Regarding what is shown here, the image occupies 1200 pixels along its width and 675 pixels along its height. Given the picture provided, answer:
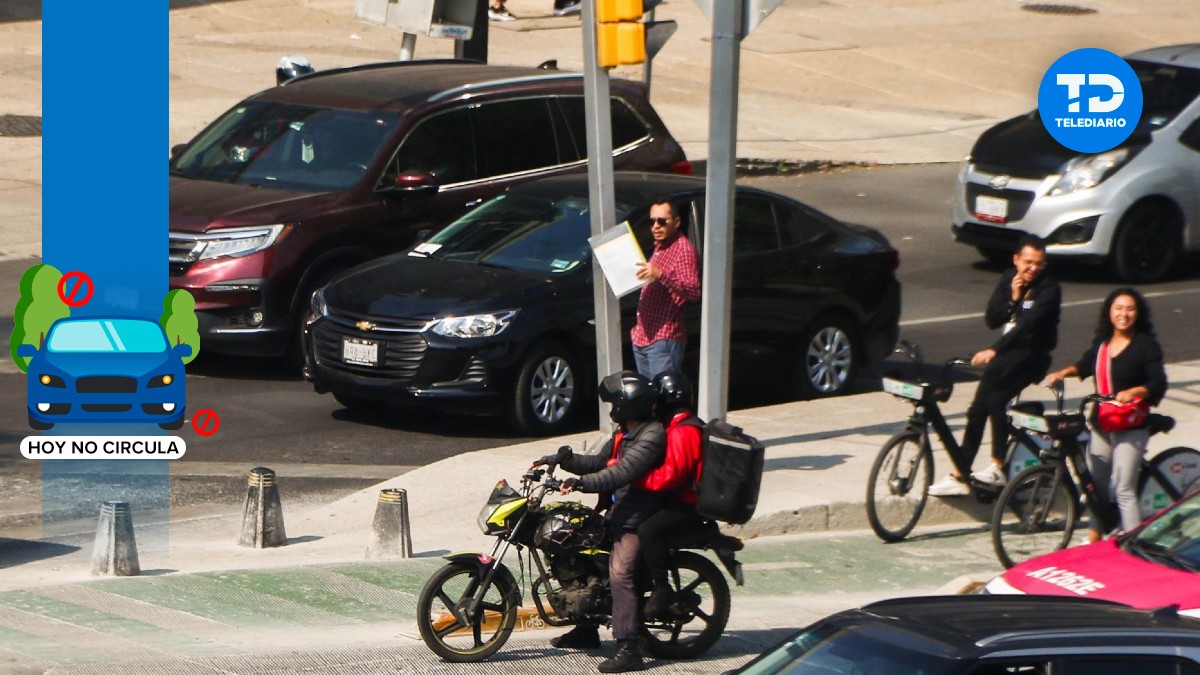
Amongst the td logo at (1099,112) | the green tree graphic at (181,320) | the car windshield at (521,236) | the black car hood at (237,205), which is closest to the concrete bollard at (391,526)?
the car windshield at (521,236)

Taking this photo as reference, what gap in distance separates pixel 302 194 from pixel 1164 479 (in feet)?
23.8

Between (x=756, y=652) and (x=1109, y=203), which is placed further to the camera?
(x=1109, y=203)

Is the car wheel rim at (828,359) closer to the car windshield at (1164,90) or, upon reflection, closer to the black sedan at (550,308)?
the black sedan at (550,308)

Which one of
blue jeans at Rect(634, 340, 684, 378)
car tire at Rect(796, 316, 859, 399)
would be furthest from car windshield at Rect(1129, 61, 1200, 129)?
blue jeans at Rect(634, 340, 684, 378)

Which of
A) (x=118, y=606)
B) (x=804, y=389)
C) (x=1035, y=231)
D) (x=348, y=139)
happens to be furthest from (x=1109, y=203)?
(x=118, y=606)

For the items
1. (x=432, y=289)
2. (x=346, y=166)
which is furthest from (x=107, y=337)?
(x=346, y=166)

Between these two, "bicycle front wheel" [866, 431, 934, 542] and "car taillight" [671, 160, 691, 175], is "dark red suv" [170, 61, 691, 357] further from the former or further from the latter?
"bicycle front wheel" [866, 431, 934, 542]

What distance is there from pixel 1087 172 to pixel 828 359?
5.69 m

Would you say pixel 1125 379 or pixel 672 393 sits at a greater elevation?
pixel 672 393

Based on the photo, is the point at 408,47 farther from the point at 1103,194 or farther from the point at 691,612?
the point at 691,612

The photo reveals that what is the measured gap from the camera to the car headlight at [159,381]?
13.0 metres

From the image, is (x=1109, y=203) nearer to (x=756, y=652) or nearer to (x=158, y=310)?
(x=158, y=310)

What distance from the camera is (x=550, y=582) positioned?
27.0 feet

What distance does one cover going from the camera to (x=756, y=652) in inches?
334
